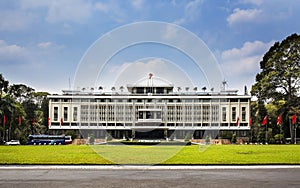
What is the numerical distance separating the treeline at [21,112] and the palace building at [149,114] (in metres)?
3.99

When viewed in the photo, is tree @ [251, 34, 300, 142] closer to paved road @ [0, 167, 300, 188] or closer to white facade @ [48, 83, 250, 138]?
white facade @ [48, 83, 250, 138]

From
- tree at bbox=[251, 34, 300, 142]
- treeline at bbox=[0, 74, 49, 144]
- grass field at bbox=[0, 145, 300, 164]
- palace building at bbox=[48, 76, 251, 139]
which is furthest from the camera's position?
palace building at bbox=[48, 76, 251, 139]

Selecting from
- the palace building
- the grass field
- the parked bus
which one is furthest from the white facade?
the grass field

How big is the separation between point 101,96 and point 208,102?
22061mm

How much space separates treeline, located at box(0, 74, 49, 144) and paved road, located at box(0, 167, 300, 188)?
44359 millimetres

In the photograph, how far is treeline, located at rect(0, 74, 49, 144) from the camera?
64.3 metres

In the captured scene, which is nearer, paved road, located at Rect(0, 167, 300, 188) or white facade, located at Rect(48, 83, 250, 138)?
paved road, located at Rect(0, 167, 300, 188)

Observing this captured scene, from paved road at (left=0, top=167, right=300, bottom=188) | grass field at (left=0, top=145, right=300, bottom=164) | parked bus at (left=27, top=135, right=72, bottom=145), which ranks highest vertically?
paved road at (left=0, top=167, right=300, bottom=188)

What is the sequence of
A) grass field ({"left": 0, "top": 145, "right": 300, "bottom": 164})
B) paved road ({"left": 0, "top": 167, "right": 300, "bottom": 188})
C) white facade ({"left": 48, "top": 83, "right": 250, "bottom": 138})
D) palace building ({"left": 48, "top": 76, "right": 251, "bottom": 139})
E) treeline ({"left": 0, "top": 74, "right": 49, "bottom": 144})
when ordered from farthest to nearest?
white facade ({"left": 48, "top": 83, "right": 250, "bottom": 138}) < palace building ({"left": 48, "top": 76, "right": 251, "bottom": 139}) < treeline ({"left": 0, "top": 74, "right": 49, "bottom": 144}) < grass field ({"left": 0, "top": 145, "right": 300, "bottom": 164}) < paved road ({"left": 0, "top": 167, "right": 300, "bottom": 188})

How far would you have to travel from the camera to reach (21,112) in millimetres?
71375

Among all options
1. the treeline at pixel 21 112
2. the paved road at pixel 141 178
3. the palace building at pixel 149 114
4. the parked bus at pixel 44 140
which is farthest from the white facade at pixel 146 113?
the paved road at pixel 141 178

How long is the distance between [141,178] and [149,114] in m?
75.9

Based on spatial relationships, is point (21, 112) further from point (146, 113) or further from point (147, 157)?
point (147, 157)

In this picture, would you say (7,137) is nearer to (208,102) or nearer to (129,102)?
(129,102)
